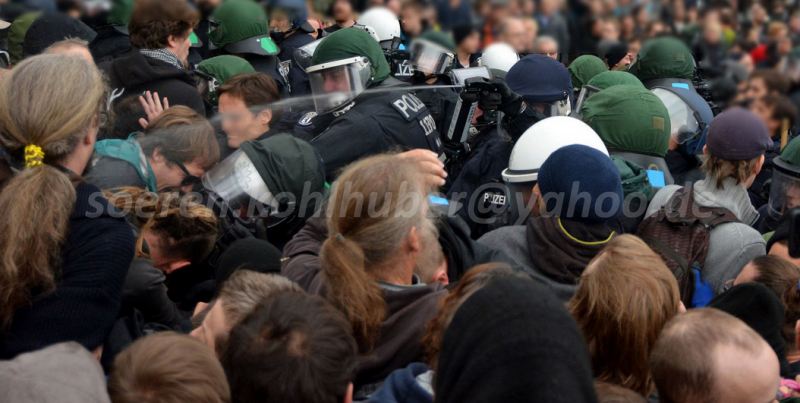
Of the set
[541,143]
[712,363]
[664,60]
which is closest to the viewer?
[712,363]

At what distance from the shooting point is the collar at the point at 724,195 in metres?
3.01

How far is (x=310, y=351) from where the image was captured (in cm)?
163

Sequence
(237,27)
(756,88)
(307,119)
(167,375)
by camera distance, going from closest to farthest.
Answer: (167,375) < (756,88) < (307,119) < (237,27)

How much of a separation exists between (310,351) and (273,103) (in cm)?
276

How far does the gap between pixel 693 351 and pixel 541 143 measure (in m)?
1.62

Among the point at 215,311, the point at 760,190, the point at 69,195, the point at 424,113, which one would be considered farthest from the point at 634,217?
the point at 69,195

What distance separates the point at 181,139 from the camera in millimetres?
3154

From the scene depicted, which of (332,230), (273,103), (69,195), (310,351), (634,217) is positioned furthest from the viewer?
(273,103)

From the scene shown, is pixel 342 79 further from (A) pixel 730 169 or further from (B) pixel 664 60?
(A) pixel 730 169

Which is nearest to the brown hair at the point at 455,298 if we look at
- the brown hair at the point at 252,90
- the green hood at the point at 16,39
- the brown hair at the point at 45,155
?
the brown hair at the point at 45,155

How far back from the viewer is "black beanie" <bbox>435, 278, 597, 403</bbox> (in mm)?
1020

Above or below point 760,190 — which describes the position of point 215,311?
above

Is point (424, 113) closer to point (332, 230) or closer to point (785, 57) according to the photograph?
point (332, 230)

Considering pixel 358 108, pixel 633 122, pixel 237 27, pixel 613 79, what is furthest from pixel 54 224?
pixel 613 79
